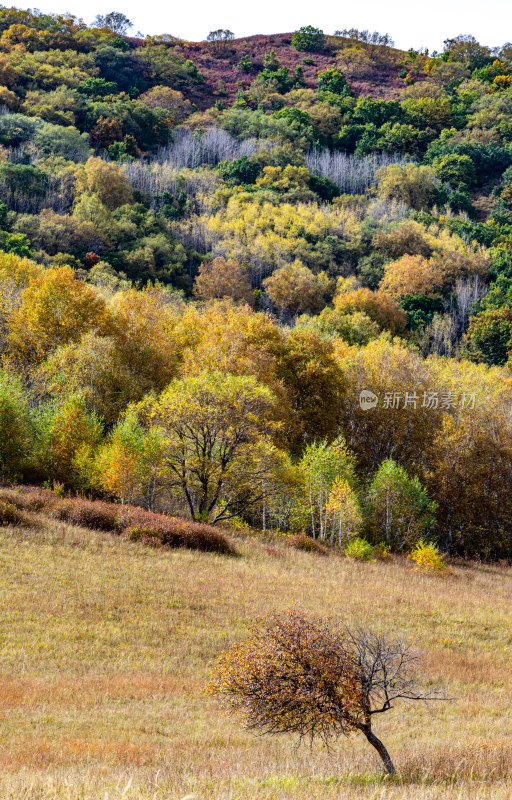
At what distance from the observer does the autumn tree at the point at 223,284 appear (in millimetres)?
80000

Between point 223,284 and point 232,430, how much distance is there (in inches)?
1916

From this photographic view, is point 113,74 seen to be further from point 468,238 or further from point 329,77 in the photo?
point 468,238

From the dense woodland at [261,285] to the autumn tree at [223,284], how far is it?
399mm

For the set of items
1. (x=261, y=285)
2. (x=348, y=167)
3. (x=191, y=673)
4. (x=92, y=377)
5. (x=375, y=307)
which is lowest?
(x=191, y=673)

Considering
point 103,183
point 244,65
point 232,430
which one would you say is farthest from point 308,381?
point 244,65

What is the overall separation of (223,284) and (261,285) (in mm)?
9325

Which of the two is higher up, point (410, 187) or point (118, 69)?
point (118, 69)

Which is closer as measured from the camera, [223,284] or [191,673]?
[191,673]

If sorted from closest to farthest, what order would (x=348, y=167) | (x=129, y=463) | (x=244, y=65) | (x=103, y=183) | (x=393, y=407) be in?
(x=129, y=463) → (x=393, y=407) → (x=103, y=183) → (x=348, y=167) → (x=244, y=65)

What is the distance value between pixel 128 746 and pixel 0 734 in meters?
2.22

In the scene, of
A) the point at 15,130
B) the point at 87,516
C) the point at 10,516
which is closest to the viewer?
the point at 10,516

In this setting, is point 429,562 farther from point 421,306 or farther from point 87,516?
point 421,306

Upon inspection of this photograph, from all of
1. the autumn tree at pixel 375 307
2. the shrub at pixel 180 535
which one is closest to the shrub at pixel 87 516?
the shrub at pixel 180 535

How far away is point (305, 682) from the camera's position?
979cm
